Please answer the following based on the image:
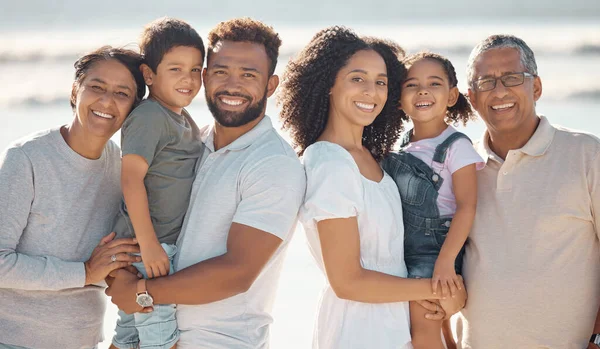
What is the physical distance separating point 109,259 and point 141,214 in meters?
0.29

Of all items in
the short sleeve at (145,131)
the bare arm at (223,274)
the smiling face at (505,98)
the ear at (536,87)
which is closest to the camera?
the bare arm at (223,274)

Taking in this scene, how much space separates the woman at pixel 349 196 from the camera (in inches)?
132

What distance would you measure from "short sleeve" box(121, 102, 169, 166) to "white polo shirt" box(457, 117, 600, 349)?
63.9 inches

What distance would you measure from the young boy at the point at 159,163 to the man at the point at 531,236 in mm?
1476

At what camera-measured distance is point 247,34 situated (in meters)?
3.71

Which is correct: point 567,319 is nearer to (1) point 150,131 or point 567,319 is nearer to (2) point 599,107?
(1) point 150,131

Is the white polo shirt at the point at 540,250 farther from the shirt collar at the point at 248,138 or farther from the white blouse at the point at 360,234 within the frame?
the shirt collar at the point at 248,138

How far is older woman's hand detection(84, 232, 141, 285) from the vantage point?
3527 millimetres

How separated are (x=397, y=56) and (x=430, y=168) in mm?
608

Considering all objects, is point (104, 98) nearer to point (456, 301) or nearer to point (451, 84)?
point (451, 84)

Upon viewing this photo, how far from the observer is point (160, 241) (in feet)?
11.8

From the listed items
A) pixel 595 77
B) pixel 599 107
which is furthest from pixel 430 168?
pixel 595 77

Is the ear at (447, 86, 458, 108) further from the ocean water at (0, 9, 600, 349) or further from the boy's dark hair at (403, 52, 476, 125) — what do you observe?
the ocean water at (0, 9, 600, 349)

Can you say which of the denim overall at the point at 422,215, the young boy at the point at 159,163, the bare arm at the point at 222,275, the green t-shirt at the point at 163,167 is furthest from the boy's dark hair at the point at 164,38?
the denim overall at the point at 422,215
